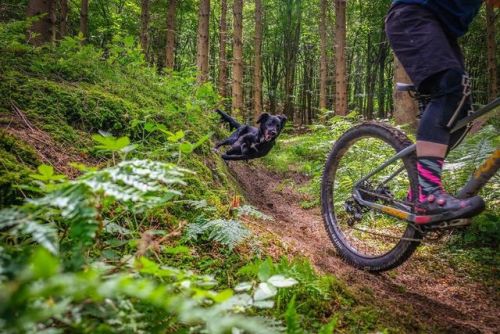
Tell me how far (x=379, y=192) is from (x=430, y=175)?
2.12ft

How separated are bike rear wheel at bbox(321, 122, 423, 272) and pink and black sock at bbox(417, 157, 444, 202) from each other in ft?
0.48

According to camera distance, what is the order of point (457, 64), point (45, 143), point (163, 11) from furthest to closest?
point (163, 11) → point (45, 143) → point (457, 64)

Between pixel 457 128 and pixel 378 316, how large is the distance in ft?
4.38

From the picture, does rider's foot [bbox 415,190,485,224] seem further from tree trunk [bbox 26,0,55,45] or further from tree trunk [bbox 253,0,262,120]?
tree trunk [bbox 253,0,262,120]

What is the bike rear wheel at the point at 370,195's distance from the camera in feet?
8.33

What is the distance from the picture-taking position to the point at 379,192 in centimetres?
292

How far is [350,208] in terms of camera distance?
3178 mm

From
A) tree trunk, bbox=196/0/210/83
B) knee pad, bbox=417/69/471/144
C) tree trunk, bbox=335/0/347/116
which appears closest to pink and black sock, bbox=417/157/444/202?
knee pad, bbox=417/69/471/144

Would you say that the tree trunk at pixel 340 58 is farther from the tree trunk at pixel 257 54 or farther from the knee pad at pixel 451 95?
the knee pad at pixel 451 95

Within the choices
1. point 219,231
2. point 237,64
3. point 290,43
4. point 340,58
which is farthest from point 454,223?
point 290,43

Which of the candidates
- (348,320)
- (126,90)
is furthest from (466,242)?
(126,90)

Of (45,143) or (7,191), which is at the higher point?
(45,143)

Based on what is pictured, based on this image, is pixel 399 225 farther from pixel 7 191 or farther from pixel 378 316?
pixel 7 191

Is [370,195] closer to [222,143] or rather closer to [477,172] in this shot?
[477,172]
